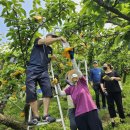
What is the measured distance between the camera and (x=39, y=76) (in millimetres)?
7090

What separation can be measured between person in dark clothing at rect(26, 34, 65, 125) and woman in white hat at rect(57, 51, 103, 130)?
0.58 meters

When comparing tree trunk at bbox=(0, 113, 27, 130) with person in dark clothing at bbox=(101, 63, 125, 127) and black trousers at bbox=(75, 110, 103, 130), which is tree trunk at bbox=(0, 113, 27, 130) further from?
person in dark clothing at bbox=(101, 63, 125, 127)

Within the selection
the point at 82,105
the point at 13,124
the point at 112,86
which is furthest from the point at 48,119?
the point at 112,86

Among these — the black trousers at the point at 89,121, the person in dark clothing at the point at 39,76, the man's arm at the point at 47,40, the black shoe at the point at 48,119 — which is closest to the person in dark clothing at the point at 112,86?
the black trousers at the point at 89,121

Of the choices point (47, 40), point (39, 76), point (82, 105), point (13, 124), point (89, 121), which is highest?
point (47, 40)

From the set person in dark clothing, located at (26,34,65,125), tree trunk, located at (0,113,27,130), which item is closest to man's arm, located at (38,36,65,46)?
person in dark clothing, located at (26,34,65,125)

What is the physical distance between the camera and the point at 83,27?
9109mm

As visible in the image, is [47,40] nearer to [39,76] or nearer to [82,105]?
[39,76]

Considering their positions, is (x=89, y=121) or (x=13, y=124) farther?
(x=13, y=124)

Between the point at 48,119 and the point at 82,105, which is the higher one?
the point at 82,105

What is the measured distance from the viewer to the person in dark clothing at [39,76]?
22.7 ft

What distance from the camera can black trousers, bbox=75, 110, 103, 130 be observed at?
7.00m

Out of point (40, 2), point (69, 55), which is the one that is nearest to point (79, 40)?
point (40, 2)

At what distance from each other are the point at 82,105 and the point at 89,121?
1.17 feet
